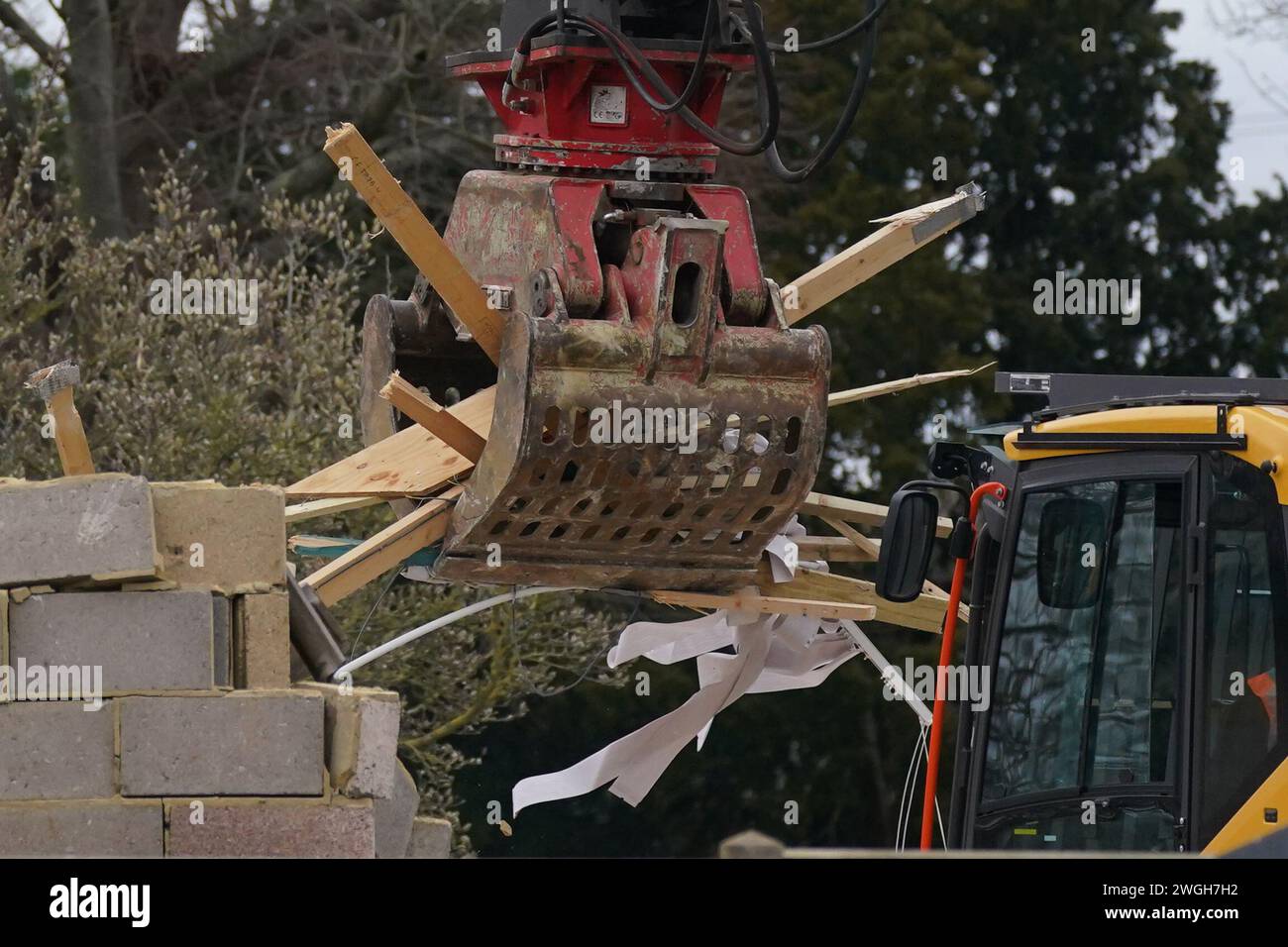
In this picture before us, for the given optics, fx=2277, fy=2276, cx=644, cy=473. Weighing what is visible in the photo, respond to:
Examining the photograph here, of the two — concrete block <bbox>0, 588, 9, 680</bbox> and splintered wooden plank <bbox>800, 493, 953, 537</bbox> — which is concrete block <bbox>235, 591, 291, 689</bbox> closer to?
concrete block <bbox>0, 588, 9, 680</bbox>

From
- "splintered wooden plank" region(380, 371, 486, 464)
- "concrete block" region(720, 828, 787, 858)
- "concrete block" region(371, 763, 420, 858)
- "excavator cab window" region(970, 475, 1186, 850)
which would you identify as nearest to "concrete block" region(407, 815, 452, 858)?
"concrete block" region(371, 763, 420, 858)

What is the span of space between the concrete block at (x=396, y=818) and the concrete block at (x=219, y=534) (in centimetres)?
81

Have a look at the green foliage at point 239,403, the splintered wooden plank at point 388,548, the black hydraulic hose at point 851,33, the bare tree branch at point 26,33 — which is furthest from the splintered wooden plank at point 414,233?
the bare tree branch at point 26,33

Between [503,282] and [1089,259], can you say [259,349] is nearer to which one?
[503,282]

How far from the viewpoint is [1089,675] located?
241 inches

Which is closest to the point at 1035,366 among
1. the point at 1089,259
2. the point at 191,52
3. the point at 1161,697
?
the point at 1089,259

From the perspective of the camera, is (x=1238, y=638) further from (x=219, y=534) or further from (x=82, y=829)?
(x=82, y=829)

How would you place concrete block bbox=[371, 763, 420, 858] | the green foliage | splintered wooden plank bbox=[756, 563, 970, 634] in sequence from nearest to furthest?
concrete block bbox=[371, 763, 420, 858], splintered wooden plank bbox=[756, 563, 970, 634], the green foliage

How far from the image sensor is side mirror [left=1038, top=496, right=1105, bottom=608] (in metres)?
6.22

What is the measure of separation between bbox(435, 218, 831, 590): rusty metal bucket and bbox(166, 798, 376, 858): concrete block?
1.34 m

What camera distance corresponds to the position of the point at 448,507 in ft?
25.3

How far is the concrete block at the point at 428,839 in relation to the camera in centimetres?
748
